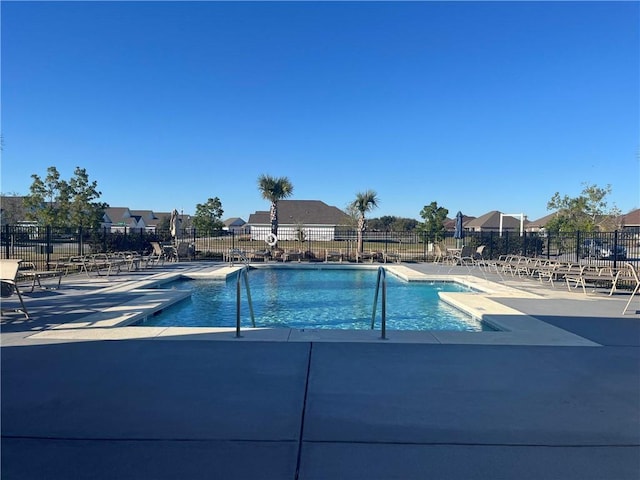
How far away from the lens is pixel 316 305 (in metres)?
10.2

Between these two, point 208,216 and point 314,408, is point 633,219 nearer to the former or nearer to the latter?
point 208,216

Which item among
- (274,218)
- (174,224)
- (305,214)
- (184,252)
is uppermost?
(305,214)

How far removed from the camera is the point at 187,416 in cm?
317

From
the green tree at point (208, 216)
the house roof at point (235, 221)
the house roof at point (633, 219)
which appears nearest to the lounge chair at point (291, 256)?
the green tree at point (208, 216)

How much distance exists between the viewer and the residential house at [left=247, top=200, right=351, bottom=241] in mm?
45531

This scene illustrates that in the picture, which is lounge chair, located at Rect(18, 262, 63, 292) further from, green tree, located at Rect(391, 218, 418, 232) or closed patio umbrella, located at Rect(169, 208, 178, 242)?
green tree, located at Rect(391, 218, 418, 232)

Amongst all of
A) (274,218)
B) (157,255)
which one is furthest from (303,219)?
(157,255)

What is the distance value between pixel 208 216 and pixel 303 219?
10325 mm

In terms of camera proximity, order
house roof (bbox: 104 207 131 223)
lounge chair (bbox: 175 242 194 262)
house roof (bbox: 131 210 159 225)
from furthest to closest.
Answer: house roof (bbox: 131 210 159 225) → house roof (bbox: 104 207 131 223) → lounge chair (bbox: 175 242 194 262)

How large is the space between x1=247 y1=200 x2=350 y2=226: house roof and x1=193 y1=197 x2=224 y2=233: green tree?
161 inches

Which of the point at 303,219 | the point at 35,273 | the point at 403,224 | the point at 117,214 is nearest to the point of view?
the point at 35,273

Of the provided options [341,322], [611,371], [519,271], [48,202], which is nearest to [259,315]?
[341,322]

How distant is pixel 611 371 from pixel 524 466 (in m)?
2.53

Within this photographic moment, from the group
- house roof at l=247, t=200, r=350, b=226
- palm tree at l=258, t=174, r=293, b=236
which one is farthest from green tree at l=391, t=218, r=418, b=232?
palm tree at l=258, t=174, r=293, b=236
